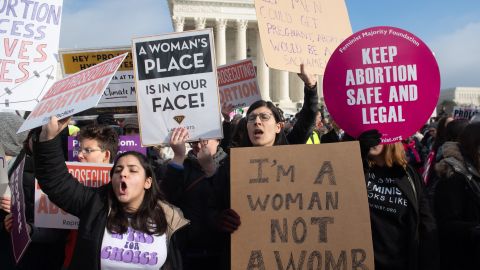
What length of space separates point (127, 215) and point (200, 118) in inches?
40.1

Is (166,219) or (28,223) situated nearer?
(166,219)

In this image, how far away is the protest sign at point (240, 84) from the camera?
6273mm

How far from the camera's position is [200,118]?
3.52 m

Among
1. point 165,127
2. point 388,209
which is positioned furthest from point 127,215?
point 388,209

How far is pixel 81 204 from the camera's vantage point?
2.79 m

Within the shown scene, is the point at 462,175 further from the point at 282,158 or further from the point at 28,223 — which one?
the point at 28,223

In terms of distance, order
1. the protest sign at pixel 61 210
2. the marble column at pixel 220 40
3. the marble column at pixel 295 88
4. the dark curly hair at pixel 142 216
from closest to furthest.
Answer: the dark curly hair at pixel 142 216 → the protest sign at pixel 61 210 → the marble column at pixel 220 40 → the marble column at pixel 295 88

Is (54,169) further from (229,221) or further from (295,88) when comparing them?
(295,88)

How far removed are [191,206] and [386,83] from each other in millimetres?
1523

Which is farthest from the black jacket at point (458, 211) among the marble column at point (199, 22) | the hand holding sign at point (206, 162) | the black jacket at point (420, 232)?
the marble column at point (199, 22)

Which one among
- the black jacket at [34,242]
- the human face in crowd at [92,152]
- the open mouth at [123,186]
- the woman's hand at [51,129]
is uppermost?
the woman's hand at [51,129]

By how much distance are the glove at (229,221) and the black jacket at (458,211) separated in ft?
4.56

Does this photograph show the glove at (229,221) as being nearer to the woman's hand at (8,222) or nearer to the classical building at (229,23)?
the woman's hand at (8,222)

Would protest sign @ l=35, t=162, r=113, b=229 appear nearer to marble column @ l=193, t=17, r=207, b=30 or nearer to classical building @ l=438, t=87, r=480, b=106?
marble column @ l=193, t=17, r=207, b=30
